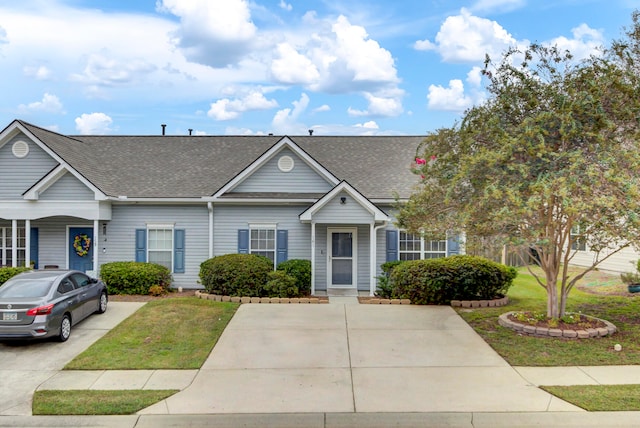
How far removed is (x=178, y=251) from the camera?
17.8m

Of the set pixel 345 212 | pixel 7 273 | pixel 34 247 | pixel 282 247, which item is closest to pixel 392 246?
pixel 345 212

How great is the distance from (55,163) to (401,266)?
40.1ft

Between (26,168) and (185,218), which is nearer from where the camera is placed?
(26,168)

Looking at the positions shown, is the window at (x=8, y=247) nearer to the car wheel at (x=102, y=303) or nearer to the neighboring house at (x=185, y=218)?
the neighboring house at (x=185, y=218)

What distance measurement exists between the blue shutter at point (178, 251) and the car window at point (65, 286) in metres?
5.95

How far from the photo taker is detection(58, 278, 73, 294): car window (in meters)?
11.4

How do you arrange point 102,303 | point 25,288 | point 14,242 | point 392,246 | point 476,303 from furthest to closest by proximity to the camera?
point 392,246 < point 14,242 < point 476,303 < point 102,303 < point 25,288

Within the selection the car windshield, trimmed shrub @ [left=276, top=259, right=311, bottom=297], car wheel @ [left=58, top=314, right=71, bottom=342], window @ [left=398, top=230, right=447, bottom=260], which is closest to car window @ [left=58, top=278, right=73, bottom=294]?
the car windshield

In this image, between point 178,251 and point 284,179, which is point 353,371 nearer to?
point 284,179

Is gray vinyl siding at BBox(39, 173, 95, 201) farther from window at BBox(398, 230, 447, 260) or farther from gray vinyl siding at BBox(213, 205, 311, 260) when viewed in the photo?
window at BBox(398, 230, 447, 260)

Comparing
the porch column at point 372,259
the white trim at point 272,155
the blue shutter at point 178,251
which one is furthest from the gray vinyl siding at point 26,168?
the porch column at point 372,259

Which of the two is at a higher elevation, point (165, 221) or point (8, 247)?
point (165, 221)

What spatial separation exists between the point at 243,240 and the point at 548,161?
35.8ft

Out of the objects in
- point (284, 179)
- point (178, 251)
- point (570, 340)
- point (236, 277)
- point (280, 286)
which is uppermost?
point (284, 179)
